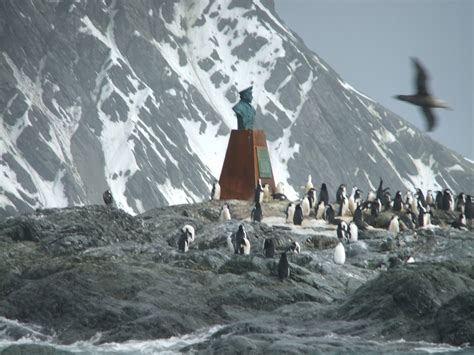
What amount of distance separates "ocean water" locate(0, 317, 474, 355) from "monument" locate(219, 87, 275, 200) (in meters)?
22.5

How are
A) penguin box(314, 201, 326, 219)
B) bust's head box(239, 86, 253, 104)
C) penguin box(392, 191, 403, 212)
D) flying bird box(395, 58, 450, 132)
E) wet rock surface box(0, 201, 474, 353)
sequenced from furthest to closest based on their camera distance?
bust's head box(239, 86, 253, 104), penguin box(392, 191, 403, 212), penguin box(314, 201, 326, 219), wet rock surface box(0, 201, 474, 353), flying bird box(395, 58, 450, 132)

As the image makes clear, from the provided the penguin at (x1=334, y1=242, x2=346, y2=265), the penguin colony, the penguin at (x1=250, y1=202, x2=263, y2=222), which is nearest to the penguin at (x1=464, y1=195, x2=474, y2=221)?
the penguin colony

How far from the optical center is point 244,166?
5516 centimetres

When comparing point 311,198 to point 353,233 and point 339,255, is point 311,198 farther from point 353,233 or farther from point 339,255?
point 339,255

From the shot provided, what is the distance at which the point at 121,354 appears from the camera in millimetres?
30000

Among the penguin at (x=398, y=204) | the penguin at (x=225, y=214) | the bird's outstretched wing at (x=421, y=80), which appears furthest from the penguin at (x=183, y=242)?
the bird's outstretched wing at (x=421, y=80)

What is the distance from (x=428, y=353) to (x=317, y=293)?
7267 millimetres

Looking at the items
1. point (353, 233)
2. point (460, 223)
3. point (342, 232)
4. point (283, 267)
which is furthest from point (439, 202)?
point (283, 267)

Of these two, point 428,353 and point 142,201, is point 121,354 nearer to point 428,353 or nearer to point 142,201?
point 428,353

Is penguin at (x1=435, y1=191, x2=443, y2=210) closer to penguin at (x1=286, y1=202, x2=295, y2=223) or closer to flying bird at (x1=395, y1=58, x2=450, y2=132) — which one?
penguin at (x1=286, y1=202, x2=295, y2=223)

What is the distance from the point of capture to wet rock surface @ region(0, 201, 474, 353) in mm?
30297

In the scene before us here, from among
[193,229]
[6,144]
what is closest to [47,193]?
[6,144]

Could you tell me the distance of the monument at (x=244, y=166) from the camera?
54875 mm

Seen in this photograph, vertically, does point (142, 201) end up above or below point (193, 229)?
above
